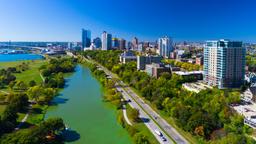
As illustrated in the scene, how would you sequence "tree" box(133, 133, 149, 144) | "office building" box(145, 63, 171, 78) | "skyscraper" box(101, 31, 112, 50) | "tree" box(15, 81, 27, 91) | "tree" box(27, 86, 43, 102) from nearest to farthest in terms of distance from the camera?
1. "tree" box(133, 133, 149, 144)
2. "tree" box(27, 86, 43, 102)
3. "tree" box(15, 81, 27, 91)
4. "office building" box(145, 63, 171, 78)
5. "skyscraper" box(101, 31, 112, 50)

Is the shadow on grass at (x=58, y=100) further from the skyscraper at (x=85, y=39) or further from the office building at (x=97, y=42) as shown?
the skyscraper at (x=85, y=39)

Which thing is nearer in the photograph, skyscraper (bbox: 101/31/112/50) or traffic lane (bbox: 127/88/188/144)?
traffic lane (bbox: 127/88/188/144)

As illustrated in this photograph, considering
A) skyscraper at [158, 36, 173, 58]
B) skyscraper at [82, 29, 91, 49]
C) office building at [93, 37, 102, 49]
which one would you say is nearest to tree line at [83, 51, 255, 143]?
skyscraper at [158, 36, 173, 58]

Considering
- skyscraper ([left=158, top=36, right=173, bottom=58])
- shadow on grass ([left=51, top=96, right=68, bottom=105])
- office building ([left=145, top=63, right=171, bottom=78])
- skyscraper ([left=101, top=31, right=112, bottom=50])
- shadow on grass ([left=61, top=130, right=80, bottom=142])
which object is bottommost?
shadow on grass ([left=61, top=130, right=80, bottom=142])

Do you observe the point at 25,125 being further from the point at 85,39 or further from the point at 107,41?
the point at 85,39

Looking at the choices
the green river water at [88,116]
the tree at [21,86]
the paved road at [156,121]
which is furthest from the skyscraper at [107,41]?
the paved road at [156,121]

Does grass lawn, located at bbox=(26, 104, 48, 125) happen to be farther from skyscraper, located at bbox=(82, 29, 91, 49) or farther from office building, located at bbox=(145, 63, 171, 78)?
skyscraper, located at bbox=(82, 29, 91, 49)

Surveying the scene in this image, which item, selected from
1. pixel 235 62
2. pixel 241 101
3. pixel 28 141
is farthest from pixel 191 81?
pixel 28 141
